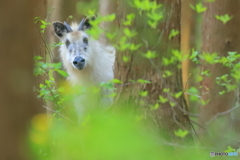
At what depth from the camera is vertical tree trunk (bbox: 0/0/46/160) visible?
1.84 m

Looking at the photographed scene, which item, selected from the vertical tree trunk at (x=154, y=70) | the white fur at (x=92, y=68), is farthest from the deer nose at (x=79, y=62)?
the vertical tree trunk at (x=154, y=70)

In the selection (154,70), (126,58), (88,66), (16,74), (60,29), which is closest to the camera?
(16,74)

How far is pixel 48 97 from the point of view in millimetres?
3387

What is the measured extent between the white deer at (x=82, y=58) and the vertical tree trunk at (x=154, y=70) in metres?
1.08

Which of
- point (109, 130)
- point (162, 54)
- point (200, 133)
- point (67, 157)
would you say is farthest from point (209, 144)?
point (109, 130)

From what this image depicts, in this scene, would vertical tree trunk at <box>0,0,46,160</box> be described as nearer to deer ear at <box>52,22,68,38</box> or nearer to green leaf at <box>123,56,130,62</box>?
green leaf at <box>123,56,130,62</box>

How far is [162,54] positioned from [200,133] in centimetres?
90

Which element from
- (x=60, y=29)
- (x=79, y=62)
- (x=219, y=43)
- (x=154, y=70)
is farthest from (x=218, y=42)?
(x=60, y=29)

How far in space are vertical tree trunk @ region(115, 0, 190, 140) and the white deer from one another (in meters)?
1.08

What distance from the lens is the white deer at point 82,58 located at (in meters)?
4.53

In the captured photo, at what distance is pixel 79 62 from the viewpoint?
14.5 feet

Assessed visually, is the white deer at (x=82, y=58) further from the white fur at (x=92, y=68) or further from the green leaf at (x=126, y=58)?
the green leaf at (x=126, y=58)

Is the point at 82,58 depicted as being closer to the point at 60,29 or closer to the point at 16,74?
the point at 60,29

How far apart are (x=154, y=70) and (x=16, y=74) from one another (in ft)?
5.80
